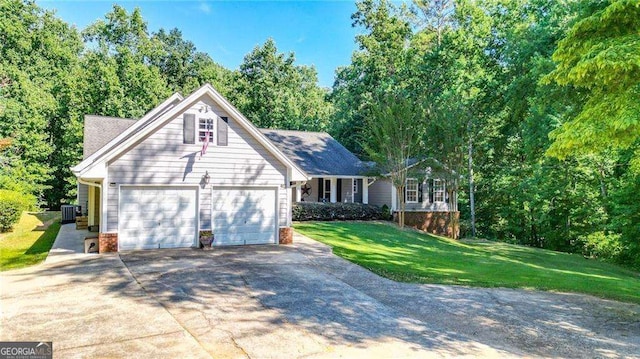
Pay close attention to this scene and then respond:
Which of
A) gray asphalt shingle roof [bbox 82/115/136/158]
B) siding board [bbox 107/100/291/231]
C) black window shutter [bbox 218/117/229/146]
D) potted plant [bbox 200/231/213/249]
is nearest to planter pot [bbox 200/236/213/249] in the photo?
potted plant [bbox 200/231/213/249]

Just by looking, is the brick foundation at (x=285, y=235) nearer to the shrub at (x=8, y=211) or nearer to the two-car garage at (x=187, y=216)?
the two-car garage at (x=187, y=216)

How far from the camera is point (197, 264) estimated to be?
36.3ft

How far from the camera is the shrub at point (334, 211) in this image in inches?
891

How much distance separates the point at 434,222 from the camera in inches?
1040

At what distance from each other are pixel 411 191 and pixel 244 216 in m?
14.9

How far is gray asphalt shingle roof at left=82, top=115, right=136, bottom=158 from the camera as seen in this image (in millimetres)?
18000

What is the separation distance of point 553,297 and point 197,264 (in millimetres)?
9414

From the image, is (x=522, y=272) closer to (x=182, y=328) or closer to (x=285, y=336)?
(x=285, y=336)

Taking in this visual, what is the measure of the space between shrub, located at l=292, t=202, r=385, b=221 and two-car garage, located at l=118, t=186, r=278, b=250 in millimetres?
7706

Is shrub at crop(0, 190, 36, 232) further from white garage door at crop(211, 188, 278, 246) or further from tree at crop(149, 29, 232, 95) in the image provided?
tree at crop(149, 29, 232, 95)

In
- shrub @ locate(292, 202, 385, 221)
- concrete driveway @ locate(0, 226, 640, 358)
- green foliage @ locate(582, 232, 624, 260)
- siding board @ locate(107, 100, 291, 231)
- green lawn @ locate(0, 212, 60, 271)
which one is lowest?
green foliage @ locate(582, 232, 624, 260)

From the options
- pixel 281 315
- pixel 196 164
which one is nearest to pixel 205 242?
pixel 196 164

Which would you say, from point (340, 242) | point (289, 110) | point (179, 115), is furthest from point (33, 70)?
point (340, 242)

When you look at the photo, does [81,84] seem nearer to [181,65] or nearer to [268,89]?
[181,65]
